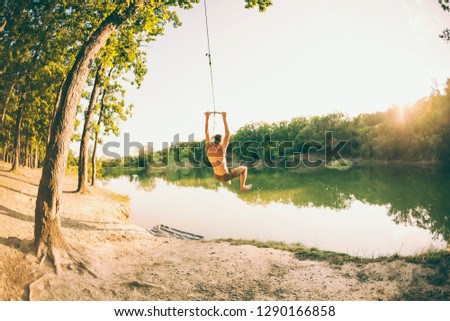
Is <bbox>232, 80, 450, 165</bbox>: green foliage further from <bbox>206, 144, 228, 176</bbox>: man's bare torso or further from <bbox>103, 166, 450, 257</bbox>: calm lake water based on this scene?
<bbox>206, 144, 228, 176</bbox>: man's bare torso

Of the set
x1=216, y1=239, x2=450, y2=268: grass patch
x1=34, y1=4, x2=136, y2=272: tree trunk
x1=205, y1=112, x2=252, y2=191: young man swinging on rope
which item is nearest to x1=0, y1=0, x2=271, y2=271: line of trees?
x1=34, y1=4, x2=136, y2=272: tree trunk

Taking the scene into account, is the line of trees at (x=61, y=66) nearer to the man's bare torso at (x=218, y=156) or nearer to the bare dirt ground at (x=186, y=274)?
the bare dirt ground at (x=186, y=274)

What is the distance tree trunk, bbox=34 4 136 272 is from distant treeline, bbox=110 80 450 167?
49.3m

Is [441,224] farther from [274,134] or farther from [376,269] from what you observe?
[274,134]

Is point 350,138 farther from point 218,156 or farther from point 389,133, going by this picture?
point 218,156

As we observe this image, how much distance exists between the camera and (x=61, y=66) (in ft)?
53.0

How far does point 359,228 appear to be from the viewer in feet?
53.1

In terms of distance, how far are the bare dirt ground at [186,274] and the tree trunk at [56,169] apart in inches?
16.4

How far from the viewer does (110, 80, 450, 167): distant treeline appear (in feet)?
152

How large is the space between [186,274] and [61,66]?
1361 cm

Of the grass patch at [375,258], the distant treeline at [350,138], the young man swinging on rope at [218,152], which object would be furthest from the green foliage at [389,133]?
the young man swinging on rope at [218,152]

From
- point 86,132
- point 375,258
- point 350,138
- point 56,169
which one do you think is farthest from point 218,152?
point 350,138
